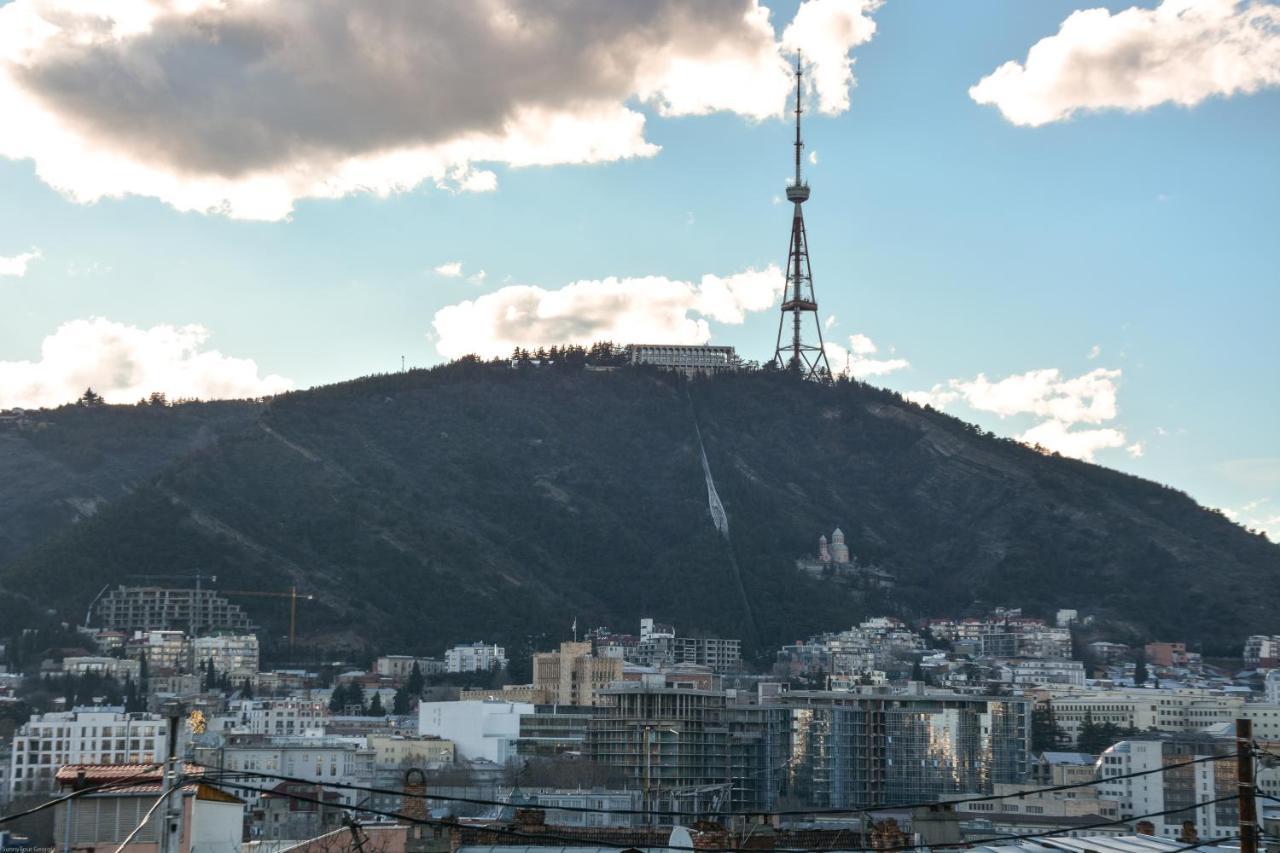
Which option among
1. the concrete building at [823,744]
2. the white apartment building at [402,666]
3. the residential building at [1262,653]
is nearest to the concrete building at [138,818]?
the concrete building at [823,744]

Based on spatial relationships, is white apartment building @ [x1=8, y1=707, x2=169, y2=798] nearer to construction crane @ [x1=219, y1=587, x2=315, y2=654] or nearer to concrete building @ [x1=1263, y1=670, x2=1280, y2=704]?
construction crane @ [x1=219, y1=587, x2=315, y2=654]

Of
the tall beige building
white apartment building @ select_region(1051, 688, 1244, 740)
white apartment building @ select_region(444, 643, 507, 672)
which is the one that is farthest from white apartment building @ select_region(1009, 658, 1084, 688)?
white apartment building @ select_region(444, 643, 507, 672)

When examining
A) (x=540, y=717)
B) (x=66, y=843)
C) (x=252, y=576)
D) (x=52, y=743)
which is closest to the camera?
(x=66, y=843)

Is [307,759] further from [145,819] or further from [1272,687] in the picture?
[145,819]

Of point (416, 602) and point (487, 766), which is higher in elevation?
point (416, 602)

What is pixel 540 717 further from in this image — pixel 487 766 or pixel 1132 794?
pixel 1132 794

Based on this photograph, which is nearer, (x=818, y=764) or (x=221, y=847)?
(x=221, y=847)

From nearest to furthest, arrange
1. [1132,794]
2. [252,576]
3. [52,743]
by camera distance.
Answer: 1. [1132,794]
2. [52,743]
3. [252,576]

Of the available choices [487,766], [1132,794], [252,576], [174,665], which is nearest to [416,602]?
[252,576]
